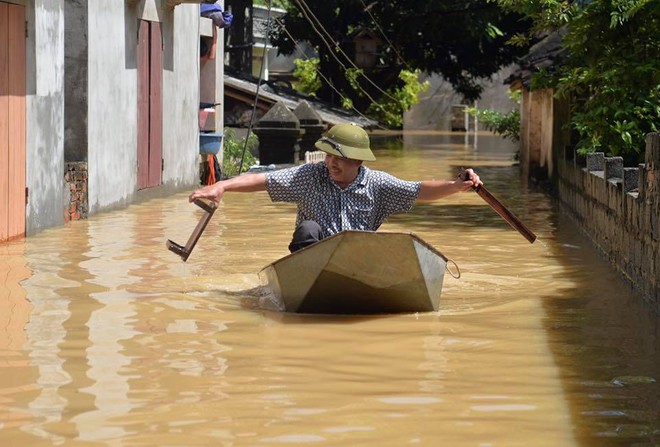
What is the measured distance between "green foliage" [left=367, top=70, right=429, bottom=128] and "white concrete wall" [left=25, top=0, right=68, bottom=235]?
27351mm

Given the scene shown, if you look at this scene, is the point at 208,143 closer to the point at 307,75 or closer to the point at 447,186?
the point at 447,186

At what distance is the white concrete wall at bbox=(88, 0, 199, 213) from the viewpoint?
17531 millimetres

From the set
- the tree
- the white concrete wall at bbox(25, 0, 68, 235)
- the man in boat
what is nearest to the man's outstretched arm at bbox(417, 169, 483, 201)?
the man in boat

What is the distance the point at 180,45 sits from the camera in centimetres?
2250

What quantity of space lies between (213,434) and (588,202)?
10.2m

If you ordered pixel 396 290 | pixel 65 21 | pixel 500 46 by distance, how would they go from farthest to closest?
pixel 500 46 < pixel 65 21 < pixel 396 290

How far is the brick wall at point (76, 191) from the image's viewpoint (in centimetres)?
1653

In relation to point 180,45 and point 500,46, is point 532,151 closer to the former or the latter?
point 180,45

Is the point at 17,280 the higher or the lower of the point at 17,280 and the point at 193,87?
the lower

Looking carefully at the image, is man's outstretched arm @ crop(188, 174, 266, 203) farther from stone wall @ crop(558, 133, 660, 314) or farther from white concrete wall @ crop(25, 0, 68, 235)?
white concrete wall @ crop(25, 0, 68, 235)

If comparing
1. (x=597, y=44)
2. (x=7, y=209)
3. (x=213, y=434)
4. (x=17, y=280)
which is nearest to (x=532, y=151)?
(x=597, y=44)

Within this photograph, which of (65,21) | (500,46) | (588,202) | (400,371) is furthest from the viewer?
(500,46)

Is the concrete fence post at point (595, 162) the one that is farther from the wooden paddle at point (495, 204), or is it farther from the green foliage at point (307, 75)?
the green foliage at point (307, 75)

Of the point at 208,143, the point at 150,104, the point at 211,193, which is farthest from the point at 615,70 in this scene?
the point at 208,143
